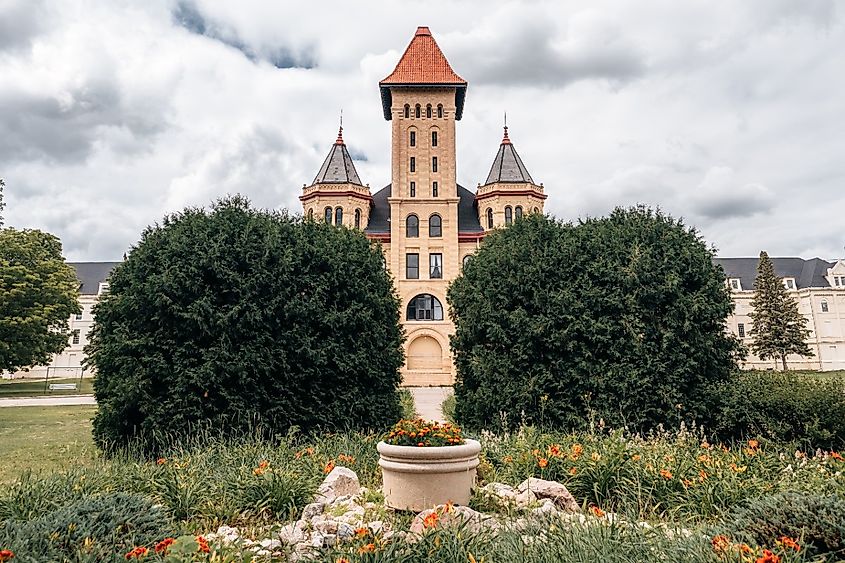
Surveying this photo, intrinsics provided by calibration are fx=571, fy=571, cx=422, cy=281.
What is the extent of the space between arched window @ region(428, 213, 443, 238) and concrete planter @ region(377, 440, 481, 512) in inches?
1354

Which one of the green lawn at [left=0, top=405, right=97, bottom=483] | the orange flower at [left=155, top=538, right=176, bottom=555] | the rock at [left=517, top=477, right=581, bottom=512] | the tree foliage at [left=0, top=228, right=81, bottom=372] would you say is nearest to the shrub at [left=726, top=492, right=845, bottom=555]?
the rock at [left=517, top=477, right=581, bottom=512]

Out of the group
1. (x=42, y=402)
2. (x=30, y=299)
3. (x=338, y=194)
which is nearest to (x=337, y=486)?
(x=42, y=402)

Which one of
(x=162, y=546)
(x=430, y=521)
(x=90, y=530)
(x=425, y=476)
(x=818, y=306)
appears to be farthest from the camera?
(x=818, y=306)

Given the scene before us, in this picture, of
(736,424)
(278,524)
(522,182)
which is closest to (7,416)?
(278,524)

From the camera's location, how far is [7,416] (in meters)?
20.3

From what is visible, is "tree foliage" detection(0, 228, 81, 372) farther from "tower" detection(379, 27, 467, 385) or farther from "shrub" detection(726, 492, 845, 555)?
"shrub" detection(726, 492, 845, 555)

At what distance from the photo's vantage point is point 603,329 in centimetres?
1129

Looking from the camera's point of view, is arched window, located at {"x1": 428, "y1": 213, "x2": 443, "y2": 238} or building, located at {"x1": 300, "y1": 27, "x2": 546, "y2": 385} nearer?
building, located at {"x1": 300, "y1": 27, "x2": 546, "y2": 385}

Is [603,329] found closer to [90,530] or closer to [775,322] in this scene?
[90,530]

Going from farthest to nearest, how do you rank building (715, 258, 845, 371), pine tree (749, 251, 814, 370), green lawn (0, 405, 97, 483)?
building (715, 258, 845, 371), pine tree (749, 251, 814, 370), green lawn (0, 405, 97, 483)

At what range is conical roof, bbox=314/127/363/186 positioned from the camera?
4122cm

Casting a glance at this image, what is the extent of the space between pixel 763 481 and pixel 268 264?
28.2 feet

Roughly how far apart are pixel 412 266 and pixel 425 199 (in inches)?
190

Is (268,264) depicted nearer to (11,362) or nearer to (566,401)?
(566,401)
